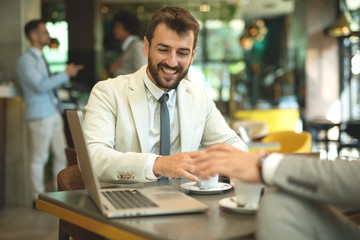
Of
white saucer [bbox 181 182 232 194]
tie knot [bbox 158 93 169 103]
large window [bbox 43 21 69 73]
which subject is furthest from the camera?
large window [bbox 43 21 69 73]

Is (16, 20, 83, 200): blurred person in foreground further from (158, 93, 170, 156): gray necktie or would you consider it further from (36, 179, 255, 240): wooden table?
(36, 179, 255, 240): wooden table

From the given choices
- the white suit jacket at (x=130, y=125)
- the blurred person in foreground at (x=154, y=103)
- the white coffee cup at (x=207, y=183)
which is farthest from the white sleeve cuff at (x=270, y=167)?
the blurred person in foreground at (x=154, y=103)

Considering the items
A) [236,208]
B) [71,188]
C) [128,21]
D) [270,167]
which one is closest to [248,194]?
[236,208]

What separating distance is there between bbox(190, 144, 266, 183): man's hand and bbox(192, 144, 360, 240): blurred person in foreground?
0.05 metres

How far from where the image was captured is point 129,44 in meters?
4.44

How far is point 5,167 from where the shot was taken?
460 centimetres

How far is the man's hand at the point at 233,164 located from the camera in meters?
1.03

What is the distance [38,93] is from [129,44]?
109 cm

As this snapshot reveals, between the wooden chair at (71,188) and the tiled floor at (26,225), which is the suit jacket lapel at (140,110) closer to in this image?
the wooden chair at (71,188)

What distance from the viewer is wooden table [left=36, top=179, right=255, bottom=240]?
915 mm

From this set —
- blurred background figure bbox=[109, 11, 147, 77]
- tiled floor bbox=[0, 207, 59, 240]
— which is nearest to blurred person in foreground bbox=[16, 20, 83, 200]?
tiled floor bbox=[0, 207, 59, 240]

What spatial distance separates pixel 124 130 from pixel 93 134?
0.59 ft

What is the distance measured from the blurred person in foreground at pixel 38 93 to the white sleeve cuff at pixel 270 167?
11.9 ft

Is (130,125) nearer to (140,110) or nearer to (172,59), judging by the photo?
(140,110)
